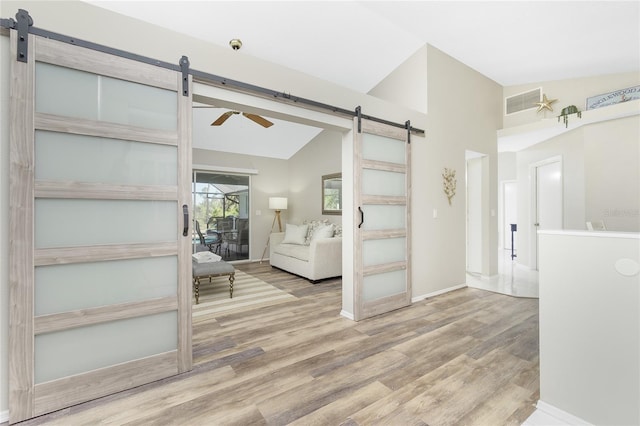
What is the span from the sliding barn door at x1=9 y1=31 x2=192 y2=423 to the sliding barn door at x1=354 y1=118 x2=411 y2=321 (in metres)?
1.73

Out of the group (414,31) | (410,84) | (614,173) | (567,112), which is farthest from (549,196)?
(414,31)

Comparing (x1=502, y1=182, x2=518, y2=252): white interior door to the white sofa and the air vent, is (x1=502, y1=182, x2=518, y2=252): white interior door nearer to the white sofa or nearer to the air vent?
the air vent

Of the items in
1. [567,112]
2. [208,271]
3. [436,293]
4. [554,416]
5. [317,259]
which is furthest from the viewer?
[317,259]

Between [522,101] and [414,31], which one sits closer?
[414,31]

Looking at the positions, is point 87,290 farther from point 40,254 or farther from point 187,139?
point 187,139

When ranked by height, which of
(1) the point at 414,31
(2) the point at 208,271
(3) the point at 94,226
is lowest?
(2) the point at 208,271

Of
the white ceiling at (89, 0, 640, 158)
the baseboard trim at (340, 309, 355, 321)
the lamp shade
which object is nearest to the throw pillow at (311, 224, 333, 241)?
the lamp shade

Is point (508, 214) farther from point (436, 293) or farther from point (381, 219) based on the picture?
point (381, 219)

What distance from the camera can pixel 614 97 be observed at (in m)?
3.88

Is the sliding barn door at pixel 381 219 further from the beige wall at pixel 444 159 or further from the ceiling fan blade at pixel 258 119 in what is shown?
the ceiling fan blade at pixel 258 119

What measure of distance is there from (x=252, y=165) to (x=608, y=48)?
638 cm

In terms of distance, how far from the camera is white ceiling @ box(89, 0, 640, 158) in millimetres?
2885

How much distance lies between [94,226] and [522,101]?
619cm

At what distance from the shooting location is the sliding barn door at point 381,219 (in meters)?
3.00
